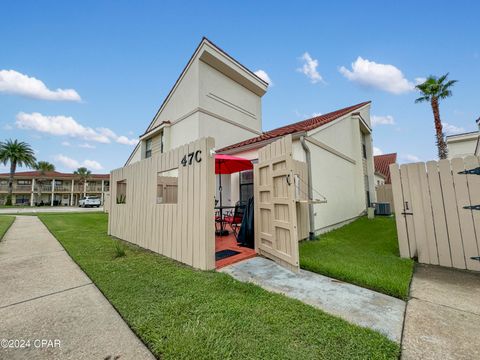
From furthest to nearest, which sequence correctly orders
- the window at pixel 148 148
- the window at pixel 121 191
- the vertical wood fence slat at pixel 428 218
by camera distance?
the window at pixel 148 148 < the window at pixel 121 191 < the vertical wood fence slat at pixel 428 218

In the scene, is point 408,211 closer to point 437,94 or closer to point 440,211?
point 440,211

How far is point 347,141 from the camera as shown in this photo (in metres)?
9.63

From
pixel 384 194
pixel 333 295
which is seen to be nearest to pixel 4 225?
pixel 333 295

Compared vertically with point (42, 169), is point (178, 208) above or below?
below

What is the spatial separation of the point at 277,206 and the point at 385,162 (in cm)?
2312

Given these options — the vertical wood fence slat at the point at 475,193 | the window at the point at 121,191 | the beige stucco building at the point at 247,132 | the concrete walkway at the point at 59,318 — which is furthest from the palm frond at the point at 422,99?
the concrete walkway at the point at 59,318

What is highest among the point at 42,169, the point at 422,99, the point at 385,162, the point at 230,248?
the point at 42,169

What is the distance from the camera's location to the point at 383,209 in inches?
423

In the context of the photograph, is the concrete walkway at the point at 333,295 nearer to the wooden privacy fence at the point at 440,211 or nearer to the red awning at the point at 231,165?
the wooden privacy fence at the point at 440,211

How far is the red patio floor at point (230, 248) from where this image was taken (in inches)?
155

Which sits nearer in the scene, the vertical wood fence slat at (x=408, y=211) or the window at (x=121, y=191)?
the vertical wood fence slat at (x=408, y=211)

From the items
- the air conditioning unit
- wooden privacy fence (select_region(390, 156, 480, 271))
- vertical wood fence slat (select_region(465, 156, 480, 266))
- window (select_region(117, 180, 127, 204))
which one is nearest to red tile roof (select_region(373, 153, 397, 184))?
the air conditioning unit

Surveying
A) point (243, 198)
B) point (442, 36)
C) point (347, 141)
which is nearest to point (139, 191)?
point (243, 198)

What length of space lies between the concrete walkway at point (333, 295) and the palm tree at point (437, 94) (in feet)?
54.3
